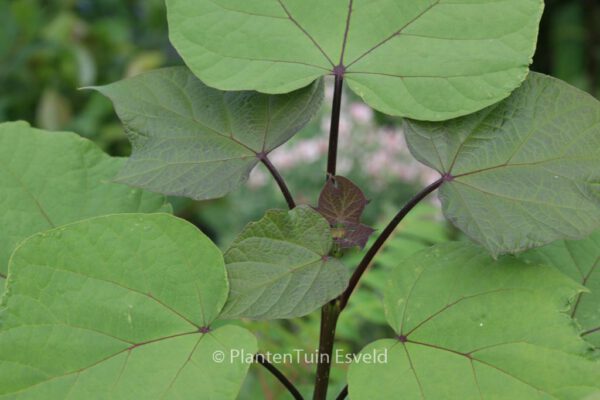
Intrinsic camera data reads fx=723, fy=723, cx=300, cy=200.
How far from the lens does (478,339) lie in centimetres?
46

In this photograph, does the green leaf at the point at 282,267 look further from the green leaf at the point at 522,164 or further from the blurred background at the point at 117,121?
the blurred background at the point at 117,121

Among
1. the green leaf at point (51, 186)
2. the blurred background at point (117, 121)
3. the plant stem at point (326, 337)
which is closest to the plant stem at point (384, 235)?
the plant stem at point (326, 337)

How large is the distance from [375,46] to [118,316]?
10.2 inches

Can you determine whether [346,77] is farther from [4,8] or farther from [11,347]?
[4,8]

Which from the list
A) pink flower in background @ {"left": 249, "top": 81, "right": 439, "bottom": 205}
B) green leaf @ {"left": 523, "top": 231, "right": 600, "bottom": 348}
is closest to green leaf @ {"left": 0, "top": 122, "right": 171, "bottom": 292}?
green leaf @ {"left": 523, "top": 231, "right": 600, "bottom": 348}

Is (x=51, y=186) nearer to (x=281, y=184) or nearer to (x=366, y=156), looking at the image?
(x=281, y=184)

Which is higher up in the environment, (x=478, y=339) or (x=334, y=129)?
(x=334, y=129)

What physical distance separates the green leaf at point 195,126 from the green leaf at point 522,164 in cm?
10

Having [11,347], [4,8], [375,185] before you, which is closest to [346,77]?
[11,347]

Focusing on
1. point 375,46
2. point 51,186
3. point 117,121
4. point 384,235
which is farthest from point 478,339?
point 117,121

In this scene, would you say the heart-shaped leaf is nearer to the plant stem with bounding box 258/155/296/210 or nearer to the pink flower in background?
the plant stem with bounding box 258/155/296/210

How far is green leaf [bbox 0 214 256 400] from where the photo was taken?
0.45m

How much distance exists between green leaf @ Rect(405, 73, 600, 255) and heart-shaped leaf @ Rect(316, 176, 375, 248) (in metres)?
0.05

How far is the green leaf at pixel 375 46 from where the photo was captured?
494 millimetres
